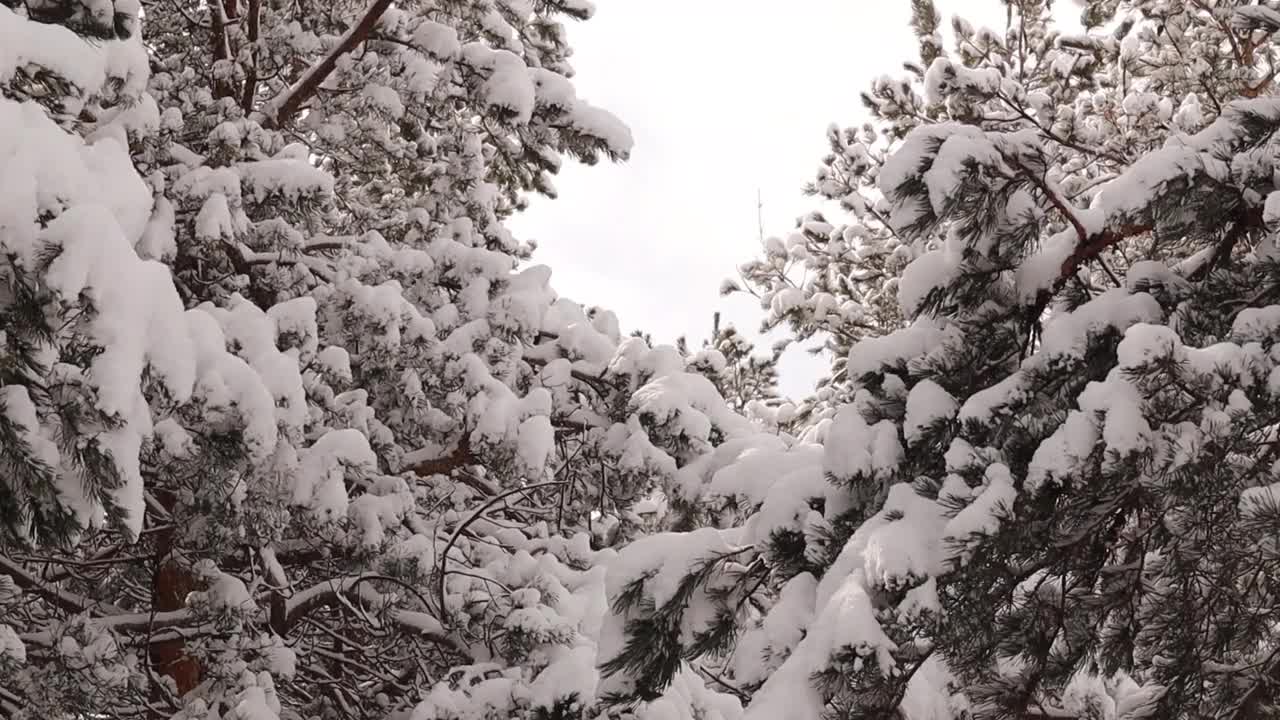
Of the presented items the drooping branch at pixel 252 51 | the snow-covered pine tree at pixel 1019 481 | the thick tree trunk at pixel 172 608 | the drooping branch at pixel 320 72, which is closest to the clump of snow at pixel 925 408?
the snow-covered pine tree at pixel 1019 481

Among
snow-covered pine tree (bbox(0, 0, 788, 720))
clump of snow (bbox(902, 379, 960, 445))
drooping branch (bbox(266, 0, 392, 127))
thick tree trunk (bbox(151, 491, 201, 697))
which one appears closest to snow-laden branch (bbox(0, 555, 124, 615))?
snow-covered pine tree (bbox(0, 0, 788, 720))

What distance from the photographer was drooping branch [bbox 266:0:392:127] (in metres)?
5.80

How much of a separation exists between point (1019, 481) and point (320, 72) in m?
5.05

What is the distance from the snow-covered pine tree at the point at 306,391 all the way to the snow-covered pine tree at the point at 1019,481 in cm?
152

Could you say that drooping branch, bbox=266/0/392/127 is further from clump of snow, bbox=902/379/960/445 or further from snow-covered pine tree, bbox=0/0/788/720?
clump of snow, bbox=902/379/960/445

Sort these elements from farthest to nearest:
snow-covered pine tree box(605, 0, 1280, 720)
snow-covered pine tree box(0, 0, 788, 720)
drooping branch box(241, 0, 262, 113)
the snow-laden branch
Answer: drooping branch box(241, 0, 262, 113) < the snow-laden branch < snow-covered pine tree box(0, 0, 788, 720) < snow-covered pine tree box(605, 0, 1280, 720)

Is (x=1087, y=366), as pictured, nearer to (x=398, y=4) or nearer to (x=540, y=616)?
(x=540, y=616)

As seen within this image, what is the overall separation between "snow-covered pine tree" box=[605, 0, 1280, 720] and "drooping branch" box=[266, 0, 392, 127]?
12.9ft

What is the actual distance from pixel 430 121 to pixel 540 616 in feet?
11.5

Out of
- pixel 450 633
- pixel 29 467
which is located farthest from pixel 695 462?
pixel 29 467

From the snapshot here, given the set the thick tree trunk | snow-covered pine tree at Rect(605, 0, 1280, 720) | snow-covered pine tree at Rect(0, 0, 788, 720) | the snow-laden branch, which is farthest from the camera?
the thick tree trunk

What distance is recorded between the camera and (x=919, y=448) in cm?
258

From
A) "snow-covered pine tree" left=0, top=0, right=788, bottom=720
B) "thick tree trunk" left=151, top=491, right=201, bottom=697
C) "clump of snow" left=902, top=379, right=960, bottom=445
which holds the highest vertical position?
"clump of snow" left=902, top=379, right=960, bottom=445

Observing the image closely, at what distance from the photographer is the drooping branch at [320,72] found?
19.0 feet
